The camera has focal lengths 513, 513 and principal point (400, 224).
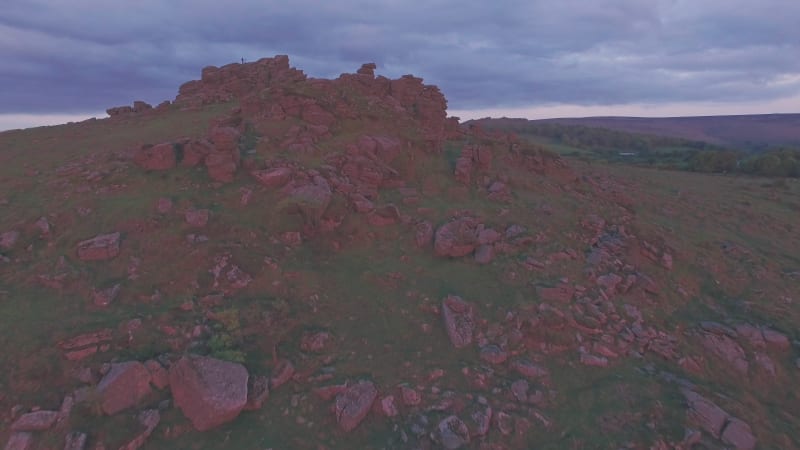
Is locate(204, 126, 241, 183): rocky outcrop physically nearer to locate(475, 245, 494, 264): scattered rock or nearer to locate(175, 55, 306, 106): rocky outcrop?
locate(475, 245, 494, 264): scattered rock

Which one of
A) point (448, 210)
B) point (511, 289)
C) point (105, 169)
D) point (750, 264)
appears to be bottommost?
point (750, 264)

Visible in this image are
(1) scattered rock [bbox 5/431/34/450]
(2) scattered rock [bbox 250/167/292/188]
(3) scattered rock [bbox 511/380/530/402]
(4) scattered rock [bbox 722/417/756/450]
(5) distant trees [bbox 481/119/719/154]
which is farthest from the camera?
(5) distant trees [bbox 481/119/719/154]

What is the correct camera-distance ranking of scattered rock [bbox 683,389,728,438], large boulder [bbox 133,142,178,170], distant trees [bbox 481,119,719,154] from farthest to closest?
distant trees [bbox 481,119,719,154] → large boulder [bbox 133,142,178,170] → scattered rock [bbox 683,389,728,438]

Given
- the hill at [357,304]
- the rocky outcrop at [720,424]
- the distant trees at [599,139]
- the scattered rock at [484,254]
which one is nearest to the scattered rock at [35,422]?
the hill at [357,304]

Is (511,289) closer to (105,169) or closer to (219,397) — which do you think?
(219,397)

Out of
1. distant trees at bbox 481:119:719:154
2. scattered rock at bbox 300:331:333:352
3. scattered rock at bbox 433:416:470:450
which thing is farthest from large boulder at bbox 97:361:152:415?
distant trees at bbox 481:119:719:154

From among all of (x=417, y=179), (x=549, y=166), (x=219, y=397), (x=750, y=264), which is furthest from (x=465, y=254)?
(x=750, y=264)

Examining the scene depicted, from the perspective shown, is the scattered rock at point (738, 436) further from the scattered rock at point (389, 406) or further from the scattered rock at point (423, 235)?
the scattered rock at point (423, 235)
